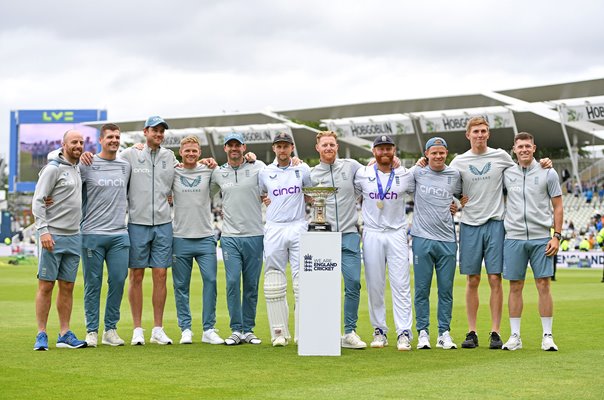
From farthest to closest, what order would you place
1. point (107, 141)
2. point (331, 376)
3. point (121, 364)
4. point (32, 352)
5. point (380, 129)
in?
point (380, 129) → point (107, 141) → point (32, 352) → point (121, 364) → point (331, 376)

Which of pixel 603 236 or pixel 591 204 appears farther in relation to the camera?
pixel 591 204

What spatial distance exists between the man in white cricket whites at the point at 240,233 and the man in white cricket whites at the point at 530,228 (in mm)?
2729

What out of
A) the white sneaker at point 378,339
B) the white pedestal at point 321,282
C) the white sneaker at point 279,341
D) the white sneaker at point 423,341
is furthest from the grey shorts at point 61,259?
the white sneaker at point 423,341

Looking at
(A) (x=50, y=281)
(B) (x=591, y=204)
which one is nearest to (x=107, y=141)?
(A) (x=50, y=281)

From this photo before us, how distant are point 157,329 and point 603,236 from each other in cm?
1621

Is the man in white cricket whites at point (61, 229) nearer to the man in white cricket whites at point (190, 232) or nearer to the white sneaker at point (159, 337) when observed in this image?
the white sneaker at point (159, 337)

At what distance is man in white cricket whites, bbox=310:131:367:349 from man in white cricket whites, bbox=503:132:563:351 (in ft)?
5.16

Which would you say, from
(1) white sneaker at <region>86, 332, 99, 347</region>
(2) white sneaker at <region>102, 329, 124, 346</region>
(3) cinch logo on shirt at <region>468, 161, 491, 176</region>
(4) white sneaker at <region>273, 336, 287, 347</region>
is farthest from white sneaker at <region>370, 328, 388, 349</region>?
(1) white sneaker at <region>86, 332, 99, 347</region>

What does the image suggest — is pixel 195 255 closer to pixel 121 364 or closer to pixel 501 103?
pixel 121 364

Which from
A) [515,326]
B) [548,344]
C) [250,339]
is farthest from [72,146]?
[548,344]

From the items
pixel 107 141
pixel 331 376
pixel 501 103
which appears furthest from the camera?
pixel 501 103

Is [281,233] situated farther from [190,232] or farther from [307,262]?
[190,232]

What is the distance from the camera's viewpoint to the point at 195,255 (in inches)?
414

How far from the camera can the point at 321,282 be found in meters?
9.28
